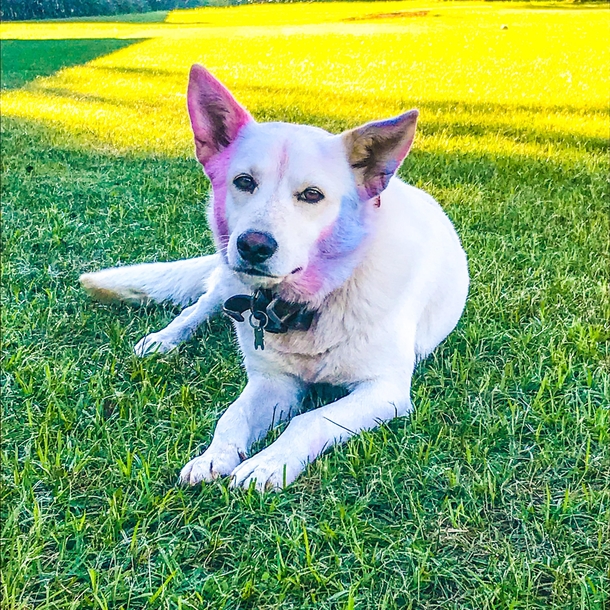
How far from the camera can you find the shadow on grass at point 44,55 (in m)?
5.35

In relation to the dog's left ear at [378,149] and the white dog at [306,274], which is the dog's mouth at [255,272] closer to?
the white dog at [306,274]

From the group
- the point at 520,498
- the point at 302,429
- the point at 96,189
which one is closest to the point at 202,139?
the point at 302,429

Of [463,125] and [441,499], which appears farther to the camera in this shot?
[463,125]

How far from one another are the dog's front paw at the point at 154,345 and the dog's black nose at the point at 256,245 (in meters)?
0.87

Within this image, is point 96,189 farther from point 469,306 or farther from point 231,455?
point 231,455

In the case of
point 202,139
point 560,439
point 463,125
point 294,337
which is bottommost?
point 463,125

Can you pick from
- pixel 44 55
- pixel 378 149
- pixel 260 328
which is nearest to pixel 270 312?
pixel 260 328

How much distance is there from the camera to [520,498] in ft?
6.58

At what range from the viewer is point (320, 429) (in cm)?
216

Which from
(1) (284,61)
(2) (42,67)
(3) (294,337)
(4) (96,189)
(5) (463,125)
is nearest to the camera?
(3) (294,337)

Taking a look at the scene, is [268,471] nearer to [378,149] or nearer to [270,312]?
[270,312]

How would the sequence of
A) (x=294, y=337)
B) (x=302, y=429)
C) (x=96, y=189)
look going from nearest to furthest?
(x=302, y=429), (x=294, y=337), (x=96, y=189)

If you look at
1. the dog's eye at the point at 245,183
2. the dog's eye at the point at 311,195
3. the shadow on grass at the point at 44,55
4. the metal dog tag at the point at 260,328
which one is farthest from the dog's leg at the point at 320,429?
the shadow on grass at the point at 44,55

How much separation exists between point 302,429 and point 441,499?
0.47 m
